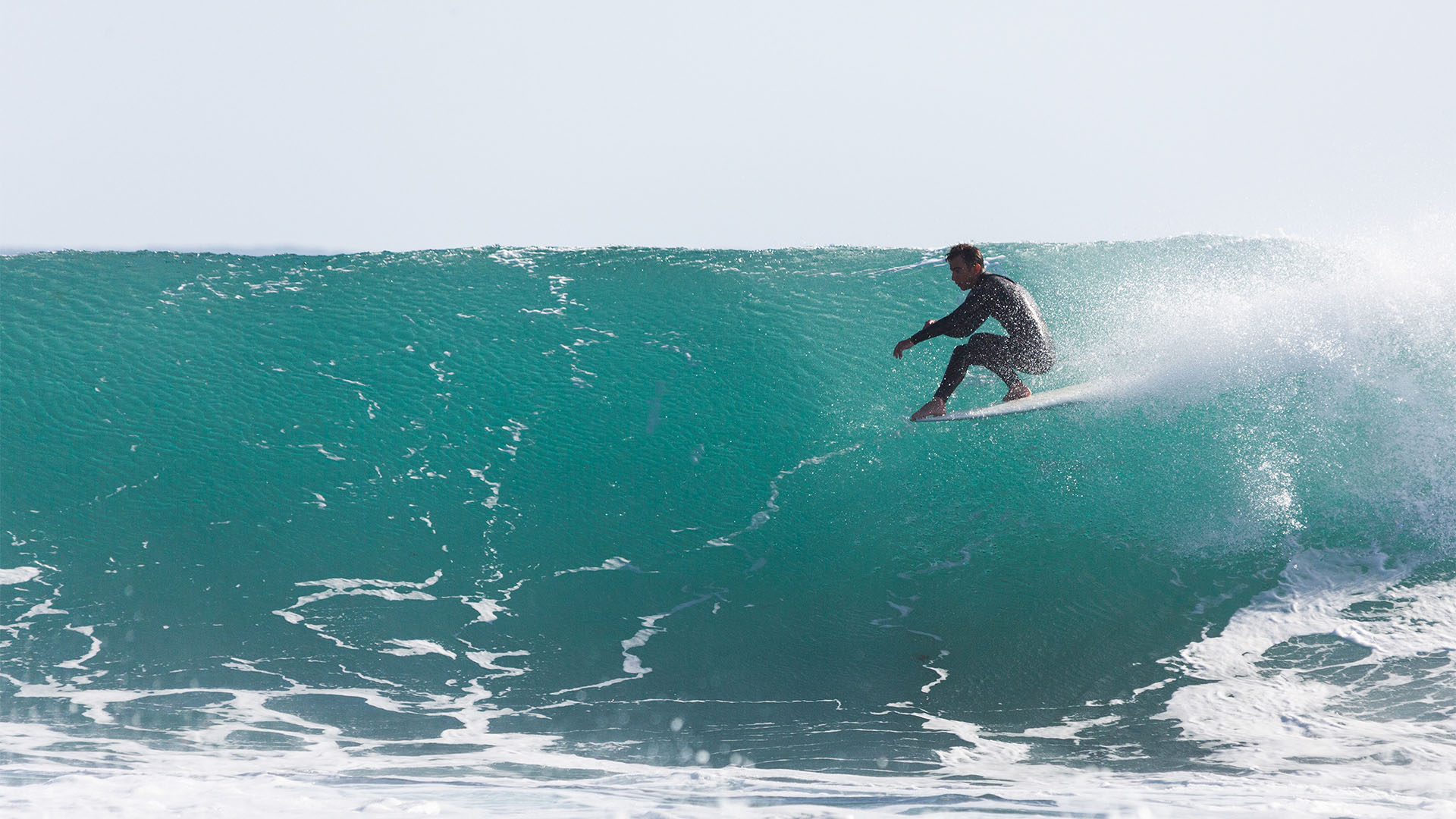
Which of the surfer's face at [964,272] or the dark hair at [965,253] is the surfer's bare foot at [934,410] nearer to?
the surfer's face at [964,272]

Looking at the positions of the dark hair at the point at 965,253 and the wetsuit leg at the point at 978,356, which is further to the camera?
the wetsuit leg at the point at 978,356

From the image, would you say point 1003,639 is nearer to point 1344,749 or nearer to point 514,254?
point 1344,749

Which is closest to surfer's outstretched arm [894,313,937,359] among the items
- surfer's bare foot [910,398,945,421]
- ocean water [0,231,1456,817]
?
surfer's bare foot [910,398,945,421]

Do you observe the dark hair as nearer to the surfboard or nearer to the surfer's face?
the surfer's face

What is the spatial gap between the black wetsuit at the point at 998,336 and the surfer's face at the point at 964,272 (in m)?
0.05

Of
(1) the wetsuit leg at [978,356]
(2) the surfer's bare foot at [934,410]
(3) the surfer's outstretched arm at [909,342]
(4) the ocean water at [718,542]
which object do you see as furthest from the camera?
(2) the surfer's bare foot at [934,410]

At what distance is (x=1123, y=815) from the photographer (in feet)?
13.2

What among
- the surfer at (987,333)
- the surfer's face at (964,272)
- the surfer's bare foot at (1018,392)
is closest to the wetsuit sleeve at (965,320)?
the surfer at (987,333)

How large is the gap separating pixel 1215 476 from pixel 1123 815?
544 cm

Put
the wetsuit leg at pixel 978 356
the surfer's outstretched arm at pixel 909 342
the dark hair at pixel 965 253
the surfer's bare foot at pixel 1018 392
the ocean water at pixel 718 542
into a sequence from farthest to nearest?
the surfer's bare foot at pixel 1018 392 < the wetsuit leg at pixel 978 356 < the ocean water at pixel 718 542 < the dark hair at pixel 965 253 < the surfer's outstretched arm at pixel 909 342

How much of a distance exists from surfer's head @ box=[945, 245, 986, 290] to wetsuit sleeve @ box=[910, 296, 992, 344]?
0.38ft

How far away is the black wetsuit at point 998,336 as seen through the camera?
5078mm

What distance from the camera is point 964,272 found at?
16.4 ft

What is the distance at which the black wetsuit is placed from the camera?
5.08 meters
